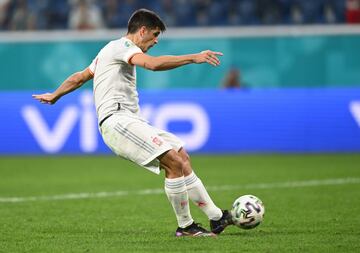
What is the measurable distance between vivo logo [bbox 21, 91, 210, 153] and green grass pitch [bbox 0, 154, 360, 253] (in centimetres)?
41

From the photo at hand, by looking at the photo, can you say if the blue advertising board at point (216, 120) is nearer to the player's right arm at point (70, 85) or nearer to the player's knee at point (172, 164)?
the player's right arm at point (70, 85)

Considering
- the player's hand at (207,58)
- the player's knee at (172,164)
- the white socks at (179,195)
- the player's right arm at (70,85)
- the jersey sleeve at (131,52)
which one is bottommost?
the white socks at (179,195)

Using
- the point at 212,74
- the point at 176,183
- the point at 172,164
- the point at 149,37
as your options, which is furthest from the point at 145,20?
the point at 212,74

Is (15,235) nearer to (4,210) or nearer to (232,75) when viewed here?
(4,210)

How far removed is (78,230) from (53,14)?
42.7 ft

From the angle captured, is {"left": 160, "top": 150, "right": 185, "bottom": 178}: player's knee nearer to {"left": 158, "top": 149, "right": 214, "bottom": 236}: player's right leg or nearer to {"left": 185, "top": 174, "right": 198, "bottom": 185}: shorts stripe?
{"left": 158, "top": 149, "right": 214, "bottom": 236}: player's right leg

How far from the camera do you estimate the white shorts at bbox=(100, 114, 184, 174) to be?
27.9ft

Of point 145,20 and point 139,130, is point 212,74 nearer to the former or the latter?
point 145,20

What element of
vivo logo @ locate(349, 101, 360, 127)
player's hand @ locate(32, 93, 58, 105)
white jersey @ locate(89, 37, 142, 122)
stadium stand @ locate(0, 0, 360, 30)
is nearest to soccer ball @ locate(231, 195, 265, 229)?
white jersey @ locate(89, 37, 142, 122)

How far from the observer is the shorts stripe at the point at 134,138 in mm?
8516

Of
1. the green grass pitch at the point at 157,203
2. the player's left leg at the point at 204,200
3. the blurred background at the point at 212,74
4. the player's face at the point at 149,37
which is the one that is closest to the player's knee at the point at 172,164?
the player's left leg at the point at 204,200

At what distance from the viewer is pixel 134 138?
8.60 meters

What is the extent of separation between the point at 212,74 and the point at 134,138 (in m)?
12.2

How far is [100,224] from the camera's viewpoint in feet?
31.8
